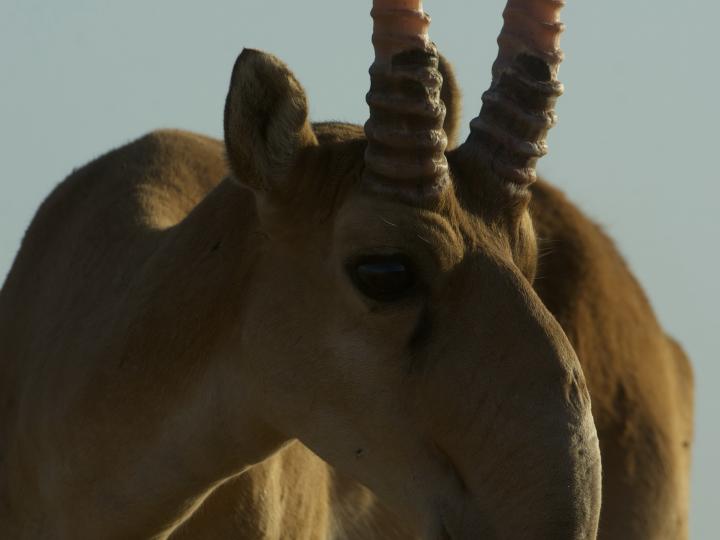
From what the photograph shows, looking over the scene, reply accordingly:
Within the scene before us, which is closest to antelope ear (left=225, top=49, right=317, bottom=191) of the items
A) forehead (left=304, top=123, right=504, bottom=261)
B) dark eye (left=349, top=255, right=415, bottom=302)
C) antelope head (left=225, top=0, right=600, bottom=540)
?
antelope head (left=225, top=0, right=600, bottom=540)

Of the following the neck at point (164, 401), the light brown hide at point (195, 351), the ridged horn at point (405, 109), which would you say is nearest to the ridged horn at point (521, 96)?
the ridged horn at point (405, 109)

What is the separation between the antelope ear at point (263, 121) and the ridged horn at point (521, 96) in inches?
29.5

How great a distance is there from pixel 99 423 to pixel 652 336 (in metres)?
5.55

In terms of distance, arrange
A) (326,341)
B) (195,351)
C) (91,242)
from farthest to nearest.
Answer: (91,242) < (195,351) < (326,341)

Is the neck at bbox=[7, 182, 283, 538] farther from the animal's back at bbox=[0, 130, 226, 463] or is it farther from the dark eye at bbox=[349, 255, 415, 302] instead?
the dark eye at bbox=[349, 255, 415, 302]

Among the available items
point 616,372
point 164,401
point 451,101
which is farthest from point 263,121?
point 616,372

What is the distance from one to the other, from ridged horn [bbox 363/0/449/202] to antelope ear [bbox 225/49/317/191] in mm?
337

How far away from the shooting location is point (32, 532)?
8156 mm

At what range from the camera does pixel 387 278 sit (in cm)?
673

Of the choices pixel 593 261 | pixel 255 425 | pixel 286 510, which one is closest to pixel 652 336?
pixel 593 261

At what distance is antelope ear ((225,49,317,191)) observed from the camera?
6.92 m

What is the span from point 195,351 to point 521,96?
5.96 ft

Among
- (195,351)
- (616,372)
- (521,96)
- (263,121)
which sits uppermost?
(521,96)

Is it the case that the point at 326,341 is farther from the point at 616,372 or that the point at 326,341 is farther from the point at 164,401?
the point at 616,372
